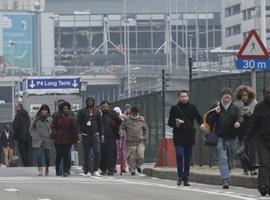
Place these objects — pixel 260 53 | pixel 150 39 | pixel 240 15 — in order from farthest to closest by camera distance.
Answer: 1. pixel 150 39
2. pixel 240 15
3. pixel 260 53

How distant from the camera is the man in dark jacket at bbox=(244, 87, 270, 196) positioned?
19.0m

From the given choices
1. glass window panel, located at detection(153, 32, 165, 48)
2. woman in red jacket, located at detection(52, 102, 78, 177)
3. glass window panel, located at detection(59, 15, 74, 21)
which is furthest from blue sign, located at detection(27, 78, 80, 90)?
glass window panel, located at detection(59, 15, 74, 21)

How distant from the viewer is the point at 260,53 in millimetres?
22734

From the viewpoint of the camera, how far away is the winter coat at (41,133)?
27109mm

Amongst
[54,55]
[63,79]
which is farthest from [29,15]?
[63,79]

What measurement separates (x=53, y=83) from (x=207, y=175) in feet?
111

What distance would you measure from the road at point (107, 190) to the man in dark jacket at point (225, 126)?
0.40 m

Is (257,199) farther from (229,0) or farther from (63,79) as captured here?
(229,0)

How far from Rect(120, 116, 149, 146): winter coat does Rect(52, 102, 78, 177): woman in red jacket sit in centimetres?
138

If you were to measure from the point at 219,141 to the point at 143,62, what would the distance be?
148193 mm

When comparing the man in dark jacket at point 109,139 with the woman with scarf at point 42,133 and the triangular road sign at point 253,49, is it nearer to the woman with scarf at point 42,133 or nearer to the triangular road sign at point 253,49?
the woman with scarf at point 42,133

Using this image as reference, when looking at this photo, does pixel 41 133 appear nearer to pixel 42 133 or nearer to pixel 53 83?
pixel 42 133

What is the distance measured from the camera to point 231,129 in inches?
821

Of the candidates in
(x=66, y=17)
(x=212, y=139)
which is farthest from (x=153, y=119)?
(x=66, y=17)
